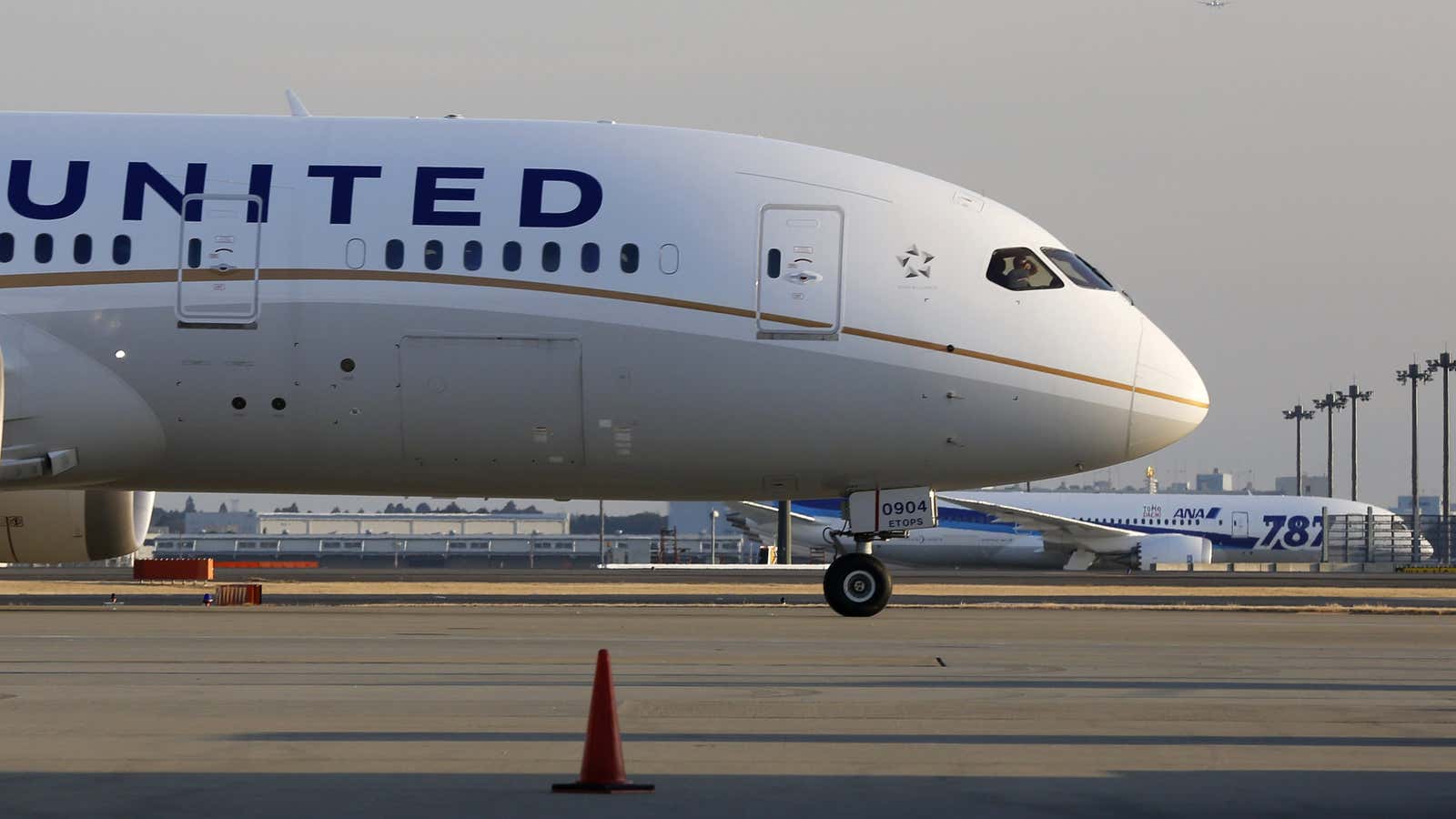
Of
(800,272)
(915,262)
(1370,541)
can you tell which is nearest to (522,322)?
(800,272)

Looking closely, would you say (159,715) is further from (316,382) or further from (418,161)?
(418,161)

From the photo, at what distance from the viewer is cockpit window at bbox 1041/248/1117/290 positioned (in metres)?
20.2

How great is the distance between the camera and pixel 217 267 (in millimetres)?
18781

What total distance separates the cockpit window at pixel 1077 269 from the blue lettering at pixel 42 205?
1102 cm

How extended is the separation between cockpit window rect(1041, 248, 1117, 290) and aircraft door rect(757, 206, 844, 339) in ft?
8.73

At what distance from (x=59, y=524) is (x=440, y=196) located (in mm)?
7143

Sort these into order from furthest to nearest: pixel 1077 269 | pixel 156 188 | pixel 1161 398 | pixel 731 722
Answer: pixel 1077 269
pixel 1161 398
pixel 156 188
pixel 731 722

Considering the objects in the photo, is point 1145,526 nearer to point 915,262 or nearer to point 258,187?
Answer: point 915,262

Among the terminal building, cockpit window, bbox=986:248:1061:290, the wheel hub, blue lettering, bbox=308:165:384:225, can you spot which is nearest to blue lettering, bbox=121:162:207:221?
blue lettering, bbox=308:165:384:225

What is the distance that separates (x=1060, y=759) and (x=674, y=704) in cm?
334

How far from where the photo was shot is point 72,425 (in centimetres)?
1888

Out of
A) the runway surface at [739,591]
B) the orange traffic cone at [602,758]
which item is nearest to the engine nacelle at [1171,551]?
the runway surface at [739,591]

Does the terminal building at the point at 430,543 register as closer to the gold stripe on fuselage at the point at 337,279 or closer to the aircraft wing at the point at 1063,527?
the aircraft wing at the point at 1063,527

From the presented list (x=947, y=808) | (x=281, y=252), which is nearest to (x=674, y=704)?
(x=947, y=808)
